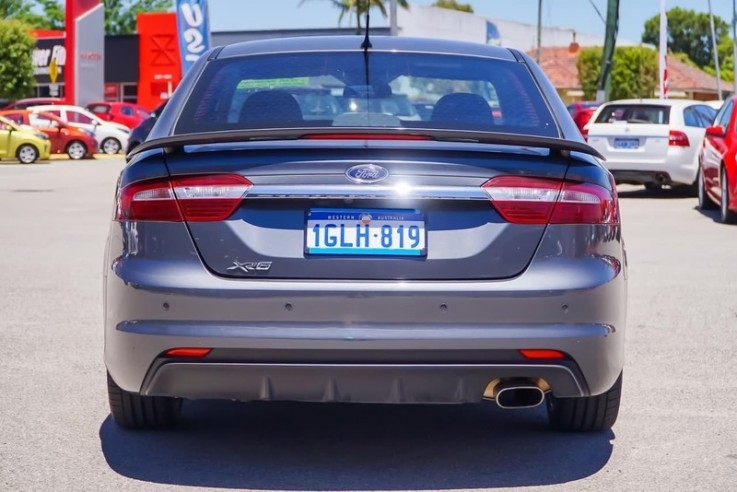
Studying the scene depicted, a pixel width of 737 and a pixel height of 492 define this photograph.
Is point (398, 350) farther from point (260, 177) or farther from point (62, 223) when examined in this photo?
point (62, 223)

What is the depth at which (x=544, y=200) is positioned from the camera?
4711 mm

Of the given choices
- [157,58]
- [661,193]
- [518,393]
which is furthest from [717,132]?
[157,58]

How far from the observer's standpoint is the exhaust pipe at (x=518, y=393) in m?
4.75

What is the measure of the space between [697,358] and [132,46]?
66.3 metres

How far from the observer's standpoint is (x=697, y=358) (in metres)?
7.46

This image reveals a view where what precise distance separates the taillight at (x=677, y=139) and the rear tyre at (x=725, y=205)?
4.35 m

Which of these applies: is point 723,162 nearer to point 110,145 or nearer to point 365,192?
point 365,192

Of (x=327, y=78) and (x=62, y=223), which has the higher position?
(x=327, y=78)

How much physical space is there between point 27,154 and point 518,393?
1253 inches

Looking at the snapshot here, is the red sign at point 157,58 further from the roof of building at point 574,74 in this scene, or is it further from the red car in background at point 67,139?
the roof of building at point 574,74

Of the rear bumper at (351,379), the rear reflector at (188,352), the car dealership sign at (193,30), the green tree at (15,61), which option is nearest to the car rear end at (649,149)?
the rear bumper at (351,379)

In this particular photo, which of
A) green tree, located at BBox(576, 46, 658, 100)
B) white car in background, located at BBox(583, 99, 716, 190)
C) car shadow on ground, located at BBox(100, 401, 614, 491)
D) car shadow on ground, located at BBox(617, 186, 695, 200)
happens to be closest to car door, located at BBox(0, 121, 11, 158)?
car shadow on ground, located at BBox(617, 186, 695, 200)

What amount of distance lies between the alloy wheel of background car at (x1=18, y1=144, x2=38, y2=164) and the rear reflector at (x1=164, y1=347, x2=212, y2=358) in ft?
104

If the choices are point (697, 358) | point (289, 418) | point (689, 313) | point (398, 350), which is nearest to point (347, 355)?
point (398, 350)
